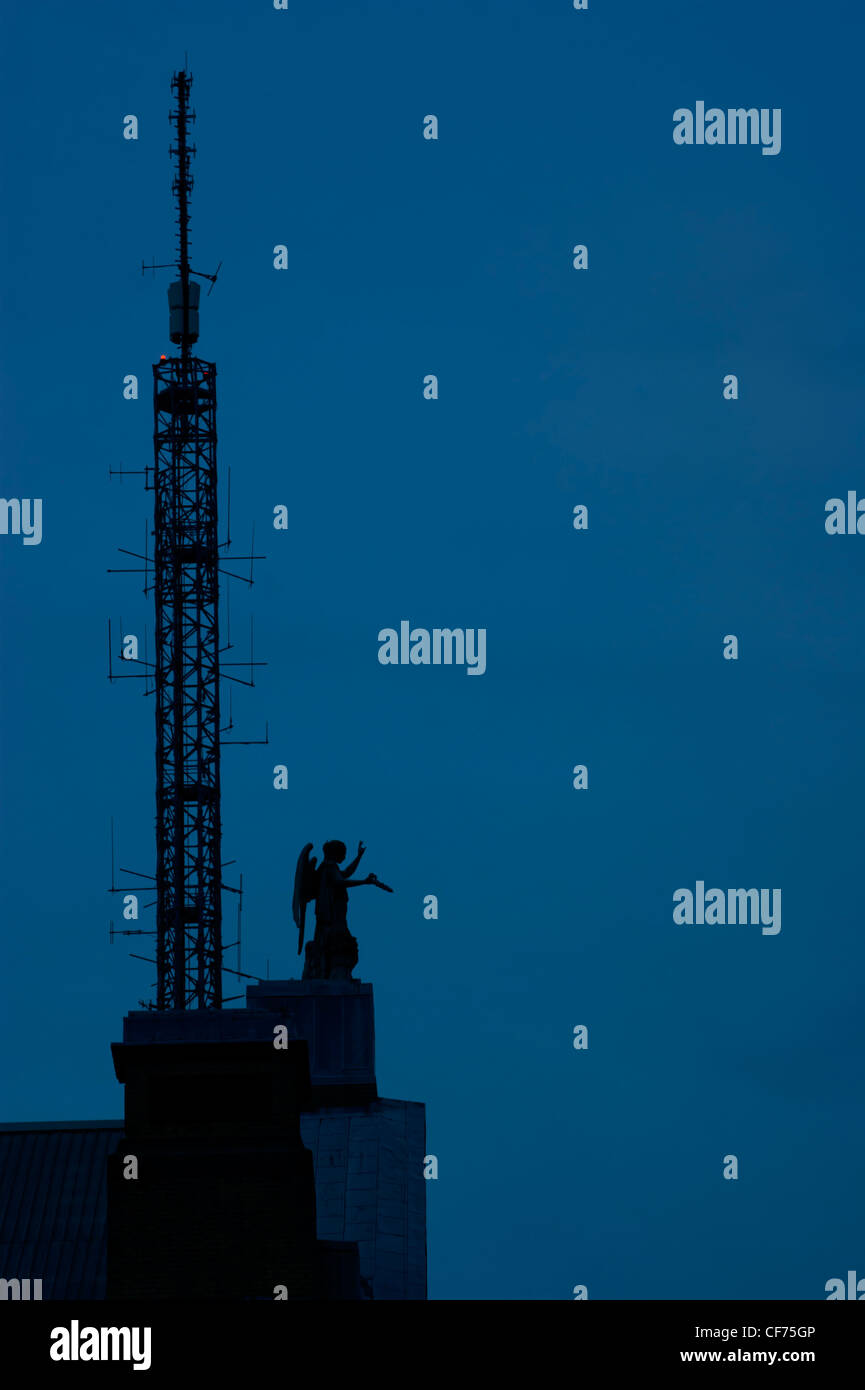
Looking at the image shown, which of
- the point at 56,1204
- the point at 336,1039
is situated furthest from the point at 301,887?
the point at 56,1204

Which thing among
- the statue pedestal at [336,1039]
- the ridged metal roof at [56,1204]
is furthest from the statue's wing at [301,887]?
the ridged metal roof at [56,1204]

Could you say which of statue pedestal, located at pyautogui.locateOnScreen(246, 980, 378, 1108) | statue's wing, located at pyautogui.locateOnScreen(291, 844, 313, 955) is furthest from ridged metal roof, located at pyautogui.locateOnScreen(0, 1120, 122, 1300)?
statue's wing, located at pyautogui.locateOnScreen(291, 844, 313, 955)

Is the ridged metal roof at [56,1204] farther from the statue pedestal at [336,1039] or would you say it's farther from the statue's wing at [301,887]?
the statue's wing at [301,887]

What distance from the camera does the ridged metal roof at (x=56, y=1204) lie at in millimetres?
43594

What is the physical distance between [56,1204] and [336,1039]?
7.44 meters

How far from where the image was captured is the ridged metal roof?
4359cm

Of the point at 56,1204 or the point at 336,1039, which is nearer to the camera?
the point at 56,1204

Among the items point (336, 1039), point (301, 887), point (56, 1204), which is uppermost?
point (301, 887)

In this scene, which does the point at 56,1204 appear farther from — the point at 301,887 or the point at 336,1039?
the point at 301,887

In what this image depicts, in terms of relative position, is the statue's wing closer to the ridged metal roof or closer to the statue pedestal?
the statue pedestal

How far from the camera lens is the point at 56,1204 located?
45188mm
